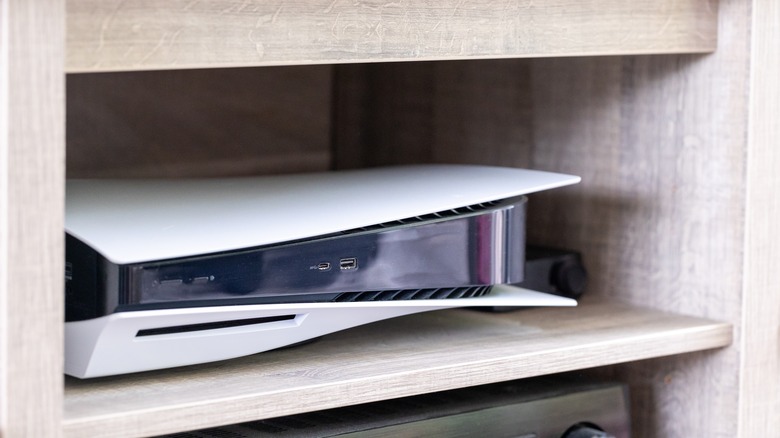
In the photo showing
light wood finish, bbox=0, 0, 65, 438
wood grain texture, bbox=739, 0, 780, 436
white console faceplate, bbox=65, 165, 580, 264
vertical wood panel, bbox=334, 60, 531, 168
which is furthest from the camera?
vertical wood panel, bbox=334, 60, 531, 168

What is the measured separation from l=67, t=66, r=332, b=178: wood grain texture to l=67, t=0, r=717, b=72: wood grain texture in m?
0.48

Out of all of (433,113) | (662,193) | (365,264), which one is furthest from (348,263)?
(433,113)

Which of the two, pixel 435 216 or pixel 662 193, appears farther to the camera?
pixel 662 193

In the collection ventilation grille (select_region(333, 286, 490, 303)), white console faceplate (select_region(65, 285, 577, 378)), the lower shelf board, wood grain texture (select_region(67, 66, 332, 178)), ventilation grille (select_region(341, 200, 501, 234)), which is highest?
wood grain texture (select_region(67, 66, 332, 178))

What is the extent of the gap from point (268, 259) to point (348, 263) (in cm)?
6

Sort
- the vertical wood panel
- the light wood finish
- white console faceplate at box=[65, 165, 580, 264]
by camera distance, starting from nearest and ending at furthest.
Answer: the light wood finish
white console faceplate at box=[65, 165, 580, 264]
the vertical wood panel

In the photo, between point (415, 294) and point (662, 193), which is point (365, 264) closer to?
point (415, 294)

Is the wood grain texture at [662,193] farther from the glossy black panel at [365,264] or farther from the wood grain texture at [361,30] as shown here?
the glossy black panel at [365,264]

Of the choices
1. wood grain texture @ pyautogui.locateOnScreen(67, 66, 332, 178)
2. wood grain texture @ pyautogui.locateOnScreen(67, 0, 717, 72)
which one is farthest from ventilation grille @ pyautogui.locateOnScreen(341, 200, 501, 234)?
wood grain texture @ pyautogui.locateOnScreen(67, 66, 332, 178)

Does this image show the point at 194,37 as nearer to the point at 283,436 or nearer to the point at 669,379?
the point at 283,436

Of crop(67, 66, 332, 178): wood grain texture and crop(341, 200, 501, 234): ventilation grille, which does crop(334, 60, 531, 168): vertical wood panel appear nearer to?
crop(67, 66, 332, 178): wood grain texture

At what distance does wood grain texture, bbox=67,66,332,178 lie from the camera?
104 cm

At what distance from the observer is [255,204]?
2.35ft

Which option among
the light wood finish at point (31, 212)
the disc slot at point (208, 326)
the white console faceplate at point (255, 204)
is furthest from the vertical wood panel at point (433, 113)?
the light wood finish at point (31, 212)
